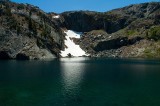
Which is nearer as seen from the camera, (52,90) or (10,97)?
(10,97)

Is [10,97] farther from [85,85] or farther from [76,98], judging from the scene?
[85,85]

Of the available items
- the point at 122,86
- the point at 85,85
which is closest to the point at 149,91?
the point at 122,86

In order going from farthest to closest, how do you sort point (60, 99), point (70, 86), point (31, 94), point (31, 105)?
point (70, 86), point (31, 94), point (60, 99), point (31, 105)

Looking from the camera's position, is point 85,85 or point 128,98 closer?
point 128,98

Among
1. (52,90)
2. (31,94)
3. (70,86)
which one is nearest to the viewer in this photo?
(31,94)

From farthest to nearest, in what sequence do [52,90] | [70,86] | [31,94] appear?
[70,86], [52,90], [31,94]

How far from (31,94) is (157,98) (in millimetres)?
34748

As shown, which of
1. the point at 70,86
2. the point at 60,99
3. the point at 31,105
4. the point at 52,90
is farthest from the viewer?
the point at 70,86

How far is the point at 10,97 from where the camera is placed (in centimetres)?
6856

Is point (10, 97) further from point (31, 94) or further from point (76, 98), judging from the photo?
point (76, 98)

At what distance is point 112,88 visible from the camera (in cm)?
8350

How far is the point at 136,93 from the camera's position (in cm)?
7644

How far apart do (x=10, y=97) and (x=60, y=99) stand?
13521mm

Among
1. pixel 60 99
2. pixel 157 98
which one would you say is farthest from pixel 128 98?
pixel 60 99
